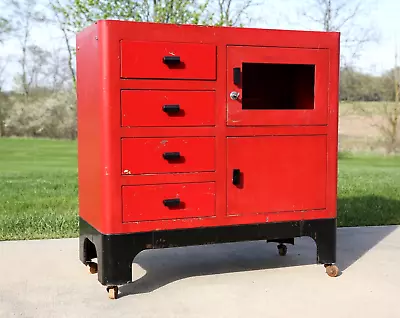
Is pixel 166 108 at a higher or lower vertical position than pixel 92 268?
higher

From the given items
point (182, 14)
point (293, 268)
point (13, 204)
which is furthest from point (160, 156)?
point (182, 14)

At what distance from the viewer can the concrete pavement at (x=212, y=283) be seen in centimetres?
319

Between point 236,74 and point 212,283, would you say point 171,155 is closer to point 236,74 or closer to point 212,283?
point 236,74

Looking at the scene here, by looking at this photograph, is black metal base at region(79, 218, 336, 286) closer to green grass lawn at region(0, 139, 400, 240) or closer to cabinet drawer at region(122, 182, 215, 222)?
cabinet drawer at region(122, 182, 215, 222)

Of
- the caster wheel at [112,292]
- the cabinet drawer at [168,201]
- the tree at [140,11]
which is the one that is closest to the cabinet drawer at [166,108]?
the cabinet drawer at [168,201]

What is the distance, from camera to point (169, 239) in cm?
346

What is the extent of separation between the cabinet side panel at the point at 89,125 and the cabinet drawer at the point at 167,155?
0.60 ft

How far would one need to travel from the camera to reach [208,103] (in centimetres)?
349

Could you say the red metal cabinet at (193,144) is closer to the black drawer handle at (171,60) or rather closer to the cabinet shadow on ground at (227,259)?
the black drawer handle at (171,60)

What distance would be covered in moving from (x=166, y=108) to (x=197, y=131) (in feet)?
0.79

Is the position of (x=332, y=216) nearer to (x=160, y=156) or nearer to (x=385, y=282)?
(x=385, y=282)

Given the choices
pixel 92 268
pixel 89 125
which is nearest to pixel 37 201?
pixel 92 268

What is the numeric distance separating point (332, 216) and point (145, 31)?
167 cm

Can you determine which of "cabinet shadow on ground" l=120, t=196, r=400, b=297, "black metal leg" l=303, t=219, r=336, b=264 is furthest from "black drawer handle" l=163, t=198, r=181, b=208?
"black metal leg" l=303, t=219, r=336, b=264
